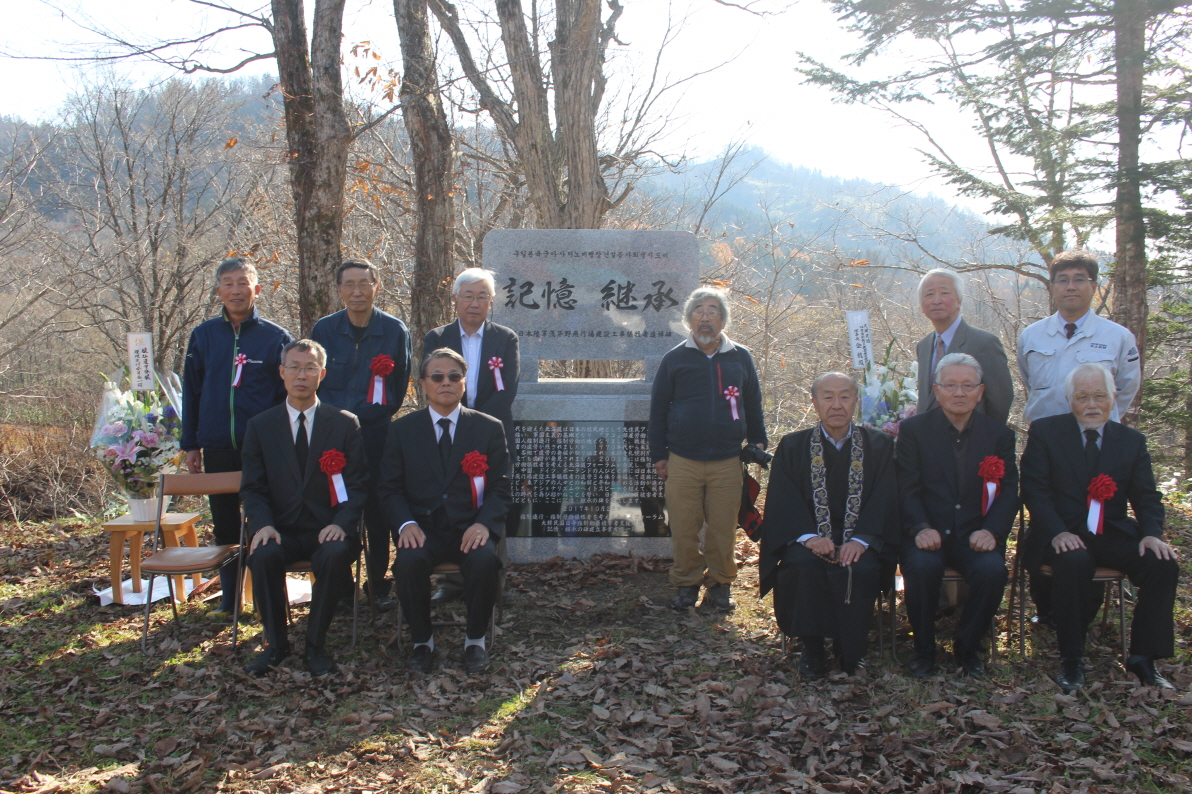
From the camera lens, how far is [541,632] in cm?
450

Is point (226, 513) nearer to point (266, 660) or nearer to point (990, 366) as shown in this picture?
point (266, 660)

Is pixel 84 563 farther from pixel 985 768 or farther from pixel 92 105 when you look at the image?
pixel 92 105

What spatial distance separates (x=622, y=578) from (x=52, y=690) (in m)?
3.27

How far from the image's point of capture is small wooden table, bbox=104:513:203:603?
15.8 ft

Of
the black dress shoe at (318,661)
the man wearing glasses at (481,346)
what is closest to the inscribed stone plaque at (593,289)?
the man wearing glasses at (481,346)

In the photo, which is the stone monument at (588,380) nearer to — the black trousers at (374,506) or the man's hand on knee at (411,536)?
the black trousers at (374,506)

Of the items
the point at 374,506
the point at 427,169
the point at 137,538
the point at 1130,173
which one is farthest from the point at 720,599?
the point at 1130,173

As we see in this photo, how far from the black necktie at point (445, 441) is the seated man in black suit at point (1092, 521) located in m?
3.01

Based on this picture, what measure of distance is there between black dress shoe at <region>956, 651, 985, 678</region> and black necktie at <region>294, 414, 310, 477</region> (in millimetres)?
3515

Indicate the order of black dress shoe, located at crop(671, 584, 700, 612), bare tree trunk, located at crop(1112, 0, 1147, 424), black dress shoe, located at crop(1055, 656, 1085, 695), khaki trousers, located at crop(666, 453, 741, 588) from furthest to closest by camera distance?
1. bare tree trunk, located at crop(1112, 0, 1147, 424)
2. black dress shoe, located at crop(671, 584, 700, 612)
3. khaki trousers, located at crop(666, 453, 741, 588)
4. black dress shoe, located at crop(1055, 656, 1085, 695)

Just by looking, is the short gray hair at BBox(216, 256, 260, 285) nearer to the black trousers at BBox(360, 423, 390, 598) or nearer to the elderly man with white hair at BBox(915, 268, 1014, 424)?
the black trousers at BBox(360, 423, 390, 598)

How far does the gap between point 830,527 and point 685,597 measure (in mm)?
1252

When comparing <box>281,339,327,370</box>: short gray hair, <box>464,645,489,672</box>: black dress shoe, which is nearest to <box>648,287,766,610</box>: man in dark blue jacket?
<box>464,645,489,672</box>: black dress shoe

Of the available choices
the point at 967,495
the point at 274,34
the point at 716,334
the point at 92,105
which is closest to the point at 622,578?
the point at 716,334
